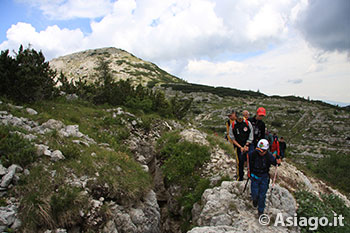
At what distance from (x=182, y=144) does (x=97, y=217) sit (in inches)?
283

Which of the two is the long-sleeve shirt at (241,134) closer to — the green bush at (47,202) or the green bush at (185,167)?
the green bush at (185,167)

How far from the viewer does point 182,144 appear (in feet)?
39.5

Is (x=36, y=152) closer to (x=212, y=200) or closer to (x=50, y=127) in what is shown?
(x=50, y=127)

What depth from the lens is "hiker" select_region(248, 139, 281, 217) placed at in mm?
5523

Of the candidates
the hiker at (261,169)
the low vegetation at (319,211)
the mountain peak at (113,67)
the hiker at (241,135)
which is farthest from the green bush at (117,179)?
the mountain peak at (113,67)

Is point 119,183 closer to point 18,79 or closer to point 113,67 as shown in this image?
point 18,79

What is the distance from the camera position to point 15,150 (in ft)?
19.7

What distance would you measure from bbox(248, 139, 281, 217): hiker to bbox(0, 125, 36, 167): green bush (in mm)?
7152

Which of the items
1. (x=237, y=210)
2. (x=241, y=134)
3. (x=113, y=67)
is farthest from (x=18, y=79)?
(x=113, y=67)

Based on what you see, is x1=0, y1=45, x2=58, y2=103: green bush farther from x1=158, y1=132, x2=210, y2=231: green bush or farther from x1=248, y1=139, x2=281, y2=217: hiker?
x1=248, y1=139, x2=281, y2=217: hiker

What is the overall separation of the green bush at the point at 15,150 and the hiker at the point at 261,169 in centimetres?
715

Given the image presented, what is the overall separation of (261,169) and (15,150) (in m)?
7.94

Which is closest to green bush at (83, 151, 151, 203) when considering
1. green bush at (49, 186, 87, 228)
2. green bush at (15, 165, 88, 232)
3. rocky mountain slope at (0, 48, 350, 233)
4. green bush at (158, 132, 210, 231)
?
rocky mountain slope at (0, 48, 350, 233)

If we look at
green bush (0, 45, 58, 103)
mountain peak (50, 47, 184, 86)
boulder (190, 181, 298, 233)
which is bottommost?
boulder (190, 181, 298, 233)
